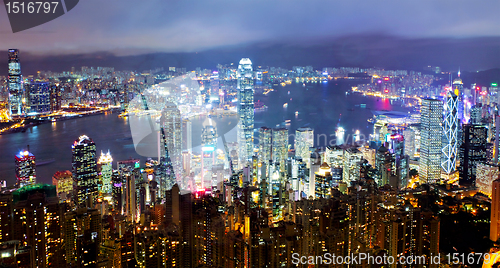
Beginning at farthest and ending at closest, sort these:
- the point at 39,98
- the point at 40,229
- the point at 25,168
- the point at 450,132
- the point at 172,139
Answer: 1. the point at 39,98
2. the point at 450,132
3. the point at 172,139
4. the point at 25,168
5. the point at 40,229

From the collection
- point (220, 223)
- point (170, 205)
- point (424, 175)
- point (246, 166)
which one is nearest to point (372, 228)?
point (220, 223)

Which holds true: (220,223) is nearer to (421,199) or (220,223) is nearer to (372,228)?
(372,228)

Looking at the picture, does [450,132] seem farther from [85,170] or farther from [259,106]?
[85,170]

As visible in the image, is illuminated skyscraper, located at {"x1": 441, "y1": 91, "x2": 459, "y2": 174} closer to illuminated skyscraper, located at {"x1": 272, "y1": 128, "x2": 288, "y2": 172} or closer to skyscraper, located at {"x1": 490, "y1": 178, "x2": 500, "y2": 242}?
skyscraper, located at {"x1": 490, "y1": 178, "x2": 500, "y2": 242}

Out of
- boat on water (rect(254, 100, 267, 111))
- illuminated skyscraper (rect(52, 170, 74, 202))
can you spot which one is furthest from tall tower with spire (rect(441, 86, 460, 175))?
illuminated skyscraper (rect(52, 170, 74, 202))

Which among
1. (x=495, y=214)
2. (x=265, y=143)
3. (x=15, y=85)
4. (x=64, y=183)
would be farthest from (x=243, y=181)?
(x=15, y=85)
